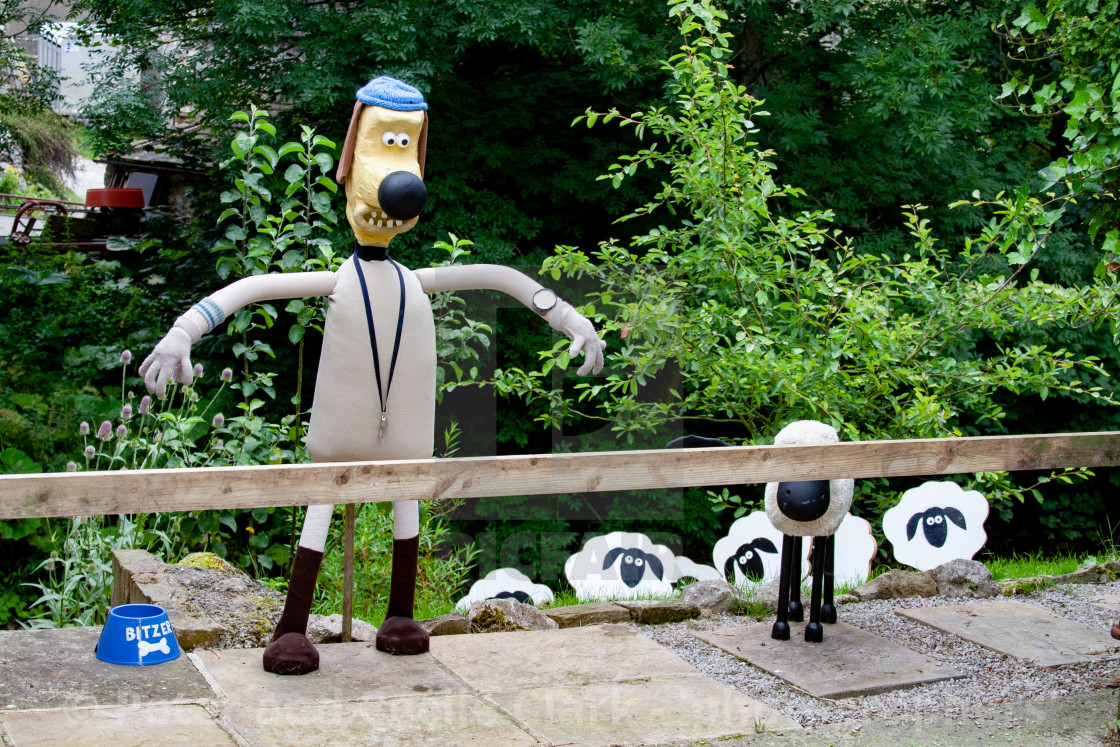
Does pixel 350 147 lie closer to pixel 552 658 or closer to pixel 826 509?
pixel 552 658

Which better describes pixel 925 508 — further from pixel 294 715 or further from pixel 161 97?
pixel 161 97

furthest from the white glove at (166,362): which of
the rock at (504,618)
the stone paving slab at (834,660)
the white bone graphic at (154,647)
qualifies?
the stone paving slab at (834,660)

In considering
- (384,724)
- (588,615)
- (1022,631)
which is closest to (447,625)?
(588,615)

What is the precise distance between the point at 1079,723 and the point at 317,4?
21.1ft

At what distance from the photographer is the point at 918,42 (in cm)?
695

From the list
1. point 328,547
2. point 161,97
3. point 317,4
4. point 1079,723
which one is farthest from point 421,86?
point 1079,723

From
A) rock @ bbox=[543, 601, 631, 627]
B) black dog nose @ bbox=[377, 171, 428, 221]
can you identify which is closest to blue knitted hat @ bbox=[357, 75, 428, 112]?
black dog nose @ bbox=[377, 171, 428, 221]

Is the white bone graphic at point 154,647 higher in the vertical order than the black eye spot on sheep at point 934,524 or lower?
lower

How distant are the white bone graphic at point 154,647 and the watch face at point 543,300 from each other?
1648 millimetres

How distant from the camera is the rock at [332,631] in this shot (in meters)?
3.78

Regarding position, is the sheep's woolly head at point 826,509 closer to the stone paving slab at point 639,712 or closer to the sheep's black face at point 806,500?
the sheep's black face at point 806,500

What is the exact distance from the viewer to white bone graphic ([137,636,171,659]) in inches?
129

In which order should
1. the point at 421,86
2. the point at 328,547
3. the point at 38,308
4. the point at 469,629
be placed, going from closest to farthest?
the point at 469,629 < the point at 328,547 < the point at 421,86 < the point at 38,308

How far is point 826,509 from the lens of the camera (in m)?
3.73
